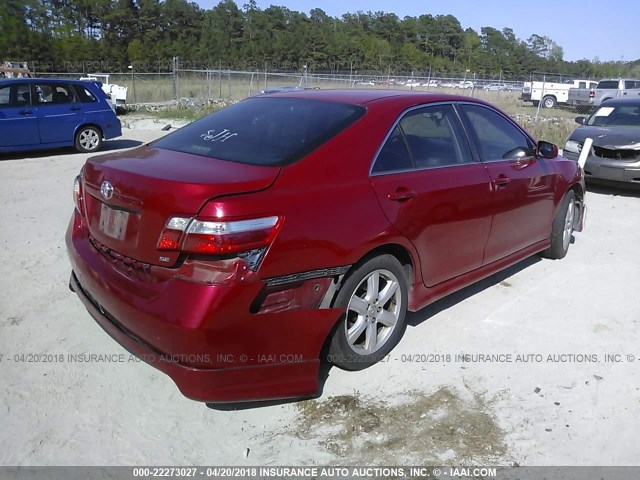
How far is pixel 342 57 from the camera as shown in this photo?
311ft

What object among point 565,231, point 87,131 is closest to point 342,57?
point 87,131

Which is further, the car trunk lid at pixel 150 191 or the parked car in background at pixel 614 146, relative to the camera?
the parked car in background at pixel 614 146

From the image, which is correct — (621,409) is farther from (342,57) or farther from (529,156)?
(342,57)

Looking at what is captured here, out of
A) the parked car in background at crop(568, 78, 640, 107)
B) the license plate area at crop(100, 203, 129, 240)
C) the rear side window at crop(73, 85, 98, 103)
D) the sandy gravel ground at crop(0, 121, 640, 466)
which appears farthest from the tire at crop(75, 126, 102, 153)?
the parked car in background at crop(568, 78, 640, 107)

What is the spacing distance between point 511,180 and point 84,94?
10071 millimetres

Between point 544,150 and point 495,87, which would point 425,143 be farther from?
point 495,87

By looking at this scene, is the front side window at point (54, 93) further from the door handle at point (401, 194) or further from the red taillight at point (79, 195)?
the door handle at point (401, 194)

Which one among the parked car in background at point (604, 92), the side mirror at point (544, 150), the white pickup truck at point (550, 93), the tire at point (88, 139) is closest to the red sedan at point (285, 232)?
the side mirror at point (544, 150)

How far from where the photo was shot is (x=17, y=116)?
35.0 ft

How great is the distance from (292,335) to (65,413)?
132 centimetres

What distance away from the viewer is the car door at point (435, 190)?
3.44 metres

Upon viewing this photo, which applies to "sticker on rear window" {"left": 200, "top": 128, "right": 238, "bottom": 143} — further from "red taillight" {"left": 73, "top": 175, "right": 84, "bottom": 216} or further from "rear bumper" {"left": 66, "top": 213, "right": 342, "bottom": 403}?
"rear bumper" {"left": 66, "top": 213, "right": 342, "bottom": 403}

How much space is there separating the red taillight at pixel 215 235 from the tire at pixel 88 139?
1017 centimetres

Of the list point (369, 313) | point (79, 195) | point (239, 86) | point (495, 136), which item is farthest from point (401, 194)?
point (239, 86)
